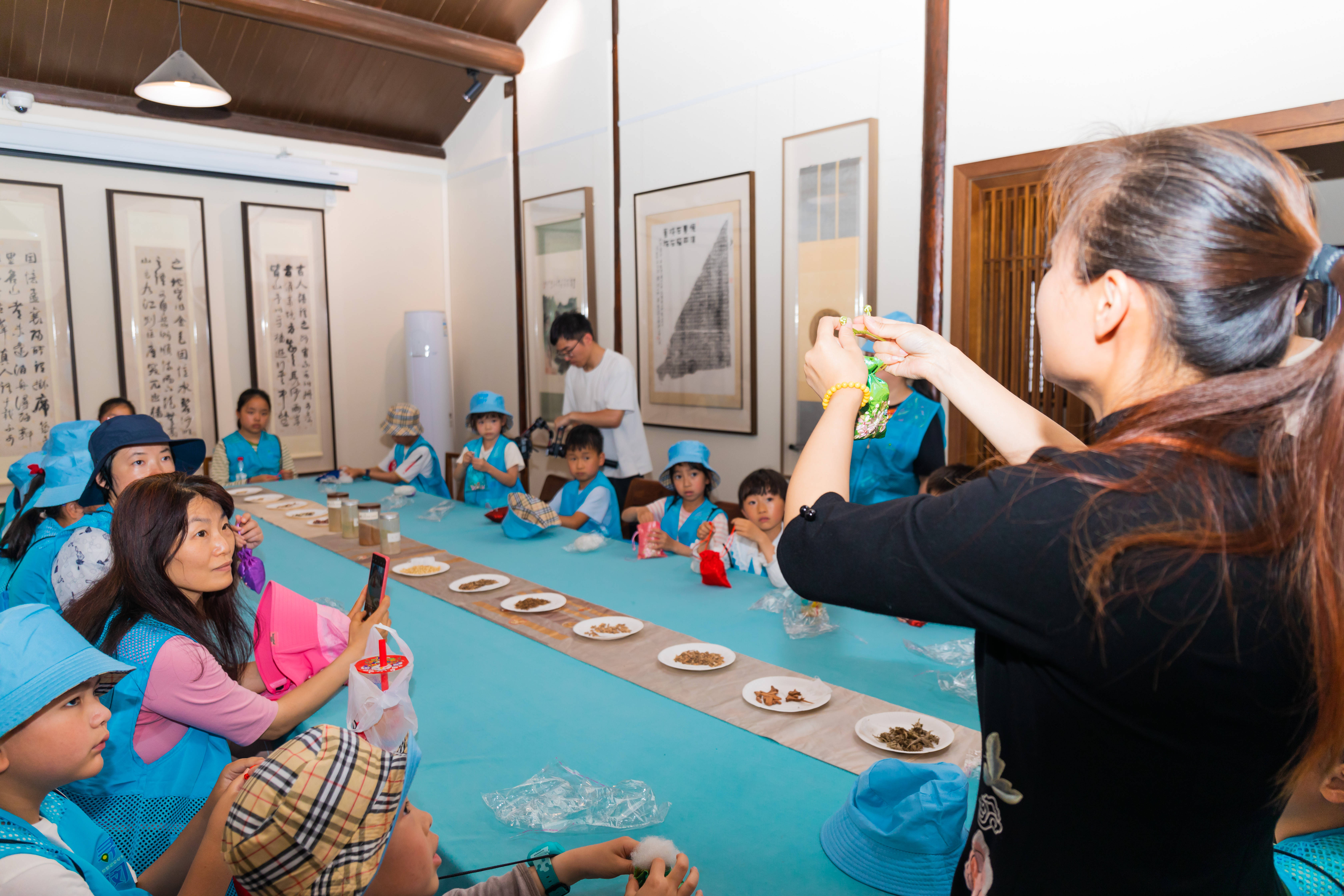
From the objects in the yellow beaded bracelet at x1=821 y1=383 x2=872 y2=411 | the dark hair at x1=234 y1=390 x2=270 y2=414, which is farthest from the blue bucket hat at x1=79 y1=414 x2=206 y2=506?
the dark hair at x1=234 y1=390 x2=270 y2=414

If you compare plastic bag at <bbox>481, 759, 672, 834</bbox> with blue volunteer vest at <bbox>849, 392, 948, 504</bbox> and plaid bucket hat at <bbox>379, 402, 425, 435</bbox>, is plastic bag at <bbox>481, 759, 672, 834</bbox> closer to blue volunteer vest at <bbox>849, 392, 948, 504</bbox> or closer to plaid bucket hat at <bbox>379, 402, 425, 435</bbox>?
blue volunteer vest at <bbox>849, 392, 948, 504</bbox>

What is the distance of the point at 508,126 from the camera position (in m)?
6.03

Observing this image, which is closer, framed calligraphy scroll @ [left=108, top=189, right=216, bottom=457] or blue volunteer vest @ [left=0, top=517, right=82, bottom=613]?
blue volunteer vest @ [left=0, top=517, right=82, bottom=613]

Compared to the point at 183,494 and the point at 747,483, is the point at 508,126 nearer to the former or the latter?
the point at 747,483

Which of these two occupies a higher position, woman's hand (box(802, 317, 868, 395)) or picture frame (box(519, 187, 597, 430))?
picture frame (box(519, 187, 597, 430))

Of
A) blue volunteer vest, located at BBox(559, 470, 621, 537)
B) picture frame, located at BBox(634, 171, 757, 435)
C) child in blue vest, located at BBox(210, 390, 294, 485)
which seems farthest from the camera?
child in blue vest, located at BBox(210, 390, 294, 485)

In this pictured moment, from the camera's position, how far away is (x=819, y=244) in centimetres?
403

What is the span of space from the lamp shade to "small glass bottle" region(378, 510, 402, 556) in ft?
7.42

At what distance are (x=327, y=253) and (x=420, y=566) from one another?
4.16 m

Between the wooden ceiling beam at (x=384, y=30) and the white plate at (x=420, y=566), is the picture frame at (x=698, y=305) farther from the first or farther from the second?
the white plate at (x=420, y=566)

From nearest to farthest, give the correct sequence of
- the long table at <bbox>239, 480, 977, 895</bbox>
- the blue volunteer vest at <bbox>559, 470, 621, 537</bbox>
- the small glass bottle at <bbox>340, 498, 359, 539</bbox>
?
the long table at <bbox>239, 480, 977, 895</bbox> → the small glass bottle at <bbox>340, 498, 359, 539</bbox> → the blue volunteer vest at <bbox>559, 470, 621, 537</bbox>

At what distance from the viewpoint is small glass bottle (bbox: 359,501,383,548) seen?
310 centimetres

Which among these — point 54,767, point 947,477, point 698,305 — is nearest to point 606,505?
point 698,305

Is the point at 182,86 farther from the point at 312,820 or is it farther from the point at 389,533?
the point at 312,820
